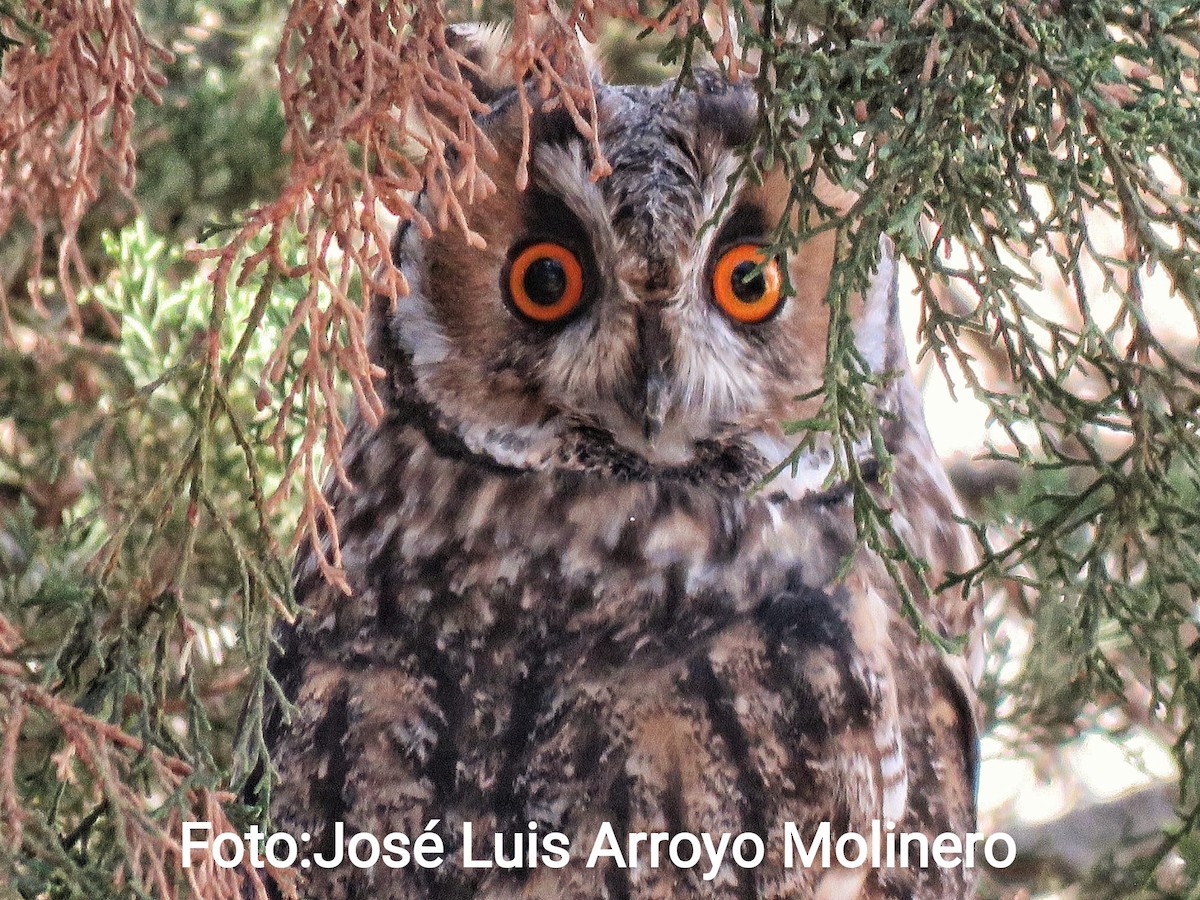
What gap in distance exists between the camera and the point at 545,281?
4.93 feet

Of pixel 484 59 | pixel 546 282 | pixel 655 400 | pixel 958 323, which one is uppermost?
pixel 484 59

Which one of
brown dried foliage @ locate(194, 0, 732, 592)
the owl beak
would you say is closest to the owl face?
the owl beak

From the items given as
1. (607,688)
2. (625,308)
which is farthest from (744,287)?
(607,688)

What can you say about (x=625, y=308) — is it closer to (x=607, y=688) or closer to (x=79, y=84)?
(x=607, y=688)

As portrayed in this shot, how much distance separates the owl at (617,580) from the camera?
145cm

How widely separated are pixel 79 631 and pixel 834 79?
83cm

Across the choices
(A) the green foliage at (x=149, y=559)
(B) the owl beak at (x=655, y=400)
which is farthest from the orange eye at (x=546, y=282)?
(A) the green foliage at (x=149, y=559)

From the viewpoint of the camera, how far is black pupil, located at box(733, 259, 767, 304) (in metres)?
1.47

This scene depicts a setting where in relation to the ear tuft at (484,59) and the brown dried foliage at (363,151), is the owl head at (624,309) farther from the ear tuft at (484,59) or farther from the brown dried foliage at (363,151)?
the brown dried foliage at (363,151)

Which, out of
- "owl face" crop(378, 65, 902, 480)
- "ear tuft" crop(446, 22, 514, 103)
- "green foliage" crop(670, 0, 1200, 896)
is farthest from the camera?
"ear tuft" crop(446, 22, 514, 103)

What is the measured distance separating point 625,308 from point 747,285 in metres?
0.14

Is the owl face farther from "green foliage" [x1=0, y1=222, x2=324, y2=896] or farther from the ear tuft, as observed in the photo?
"green foliage" [x1=0, y1=222, x2=324, y2=896]

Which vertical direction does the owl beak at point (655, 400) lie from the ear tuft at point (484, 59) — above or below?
below

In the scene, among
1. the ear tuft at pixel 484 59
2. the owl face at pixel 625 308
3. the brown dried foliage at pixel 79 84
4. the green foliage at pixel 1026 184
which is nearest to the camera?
the green foliage at pixel 1026 184
